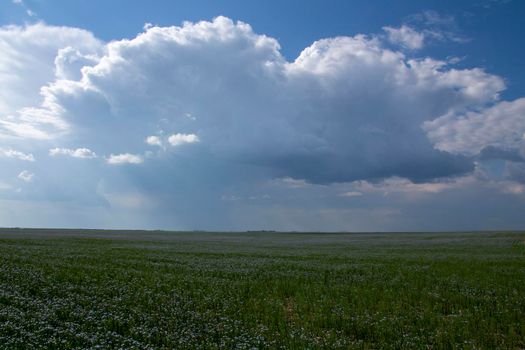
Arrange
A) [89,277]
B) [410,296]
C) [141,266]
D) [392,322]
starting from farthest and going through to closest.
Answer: [141,266], [89,277], [410,296], [392,322]

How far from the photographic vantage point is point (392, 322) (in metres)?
15.1

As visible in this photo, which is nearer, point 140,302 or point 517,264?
point 140,302

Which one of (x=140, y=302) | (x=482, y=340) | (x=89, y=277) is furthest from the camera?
(x=89, y=277)

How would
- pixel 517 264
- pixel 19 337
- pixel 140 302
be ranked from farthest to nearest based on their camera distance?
1. pixel 517 264
2. pixel 140 302
3. pixel 19 337

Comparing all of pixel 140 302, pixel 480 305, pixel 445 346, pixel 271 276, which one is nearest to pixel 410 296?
pixel 480 305

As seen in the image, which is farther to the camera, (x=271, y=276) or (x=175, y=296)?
(x=271, y=276)

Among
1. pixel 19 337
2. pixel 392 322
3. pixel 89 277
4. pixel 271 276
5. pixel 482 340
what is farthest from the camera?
pixel 271 276

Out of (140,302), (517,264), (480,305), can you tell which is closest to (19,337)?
(140,302)

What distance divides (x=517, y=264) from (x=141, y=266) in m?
30.4

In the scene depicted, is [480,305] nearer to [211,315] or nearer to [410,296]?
[410,296]

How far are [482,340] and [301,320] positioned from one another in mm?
6375

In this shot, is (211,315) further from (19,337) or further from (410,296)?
(410,296)

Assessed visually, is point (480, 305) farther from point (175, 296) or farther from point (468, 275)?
point (175, 296)

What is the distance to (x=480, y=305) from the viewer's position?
58.6 ft
